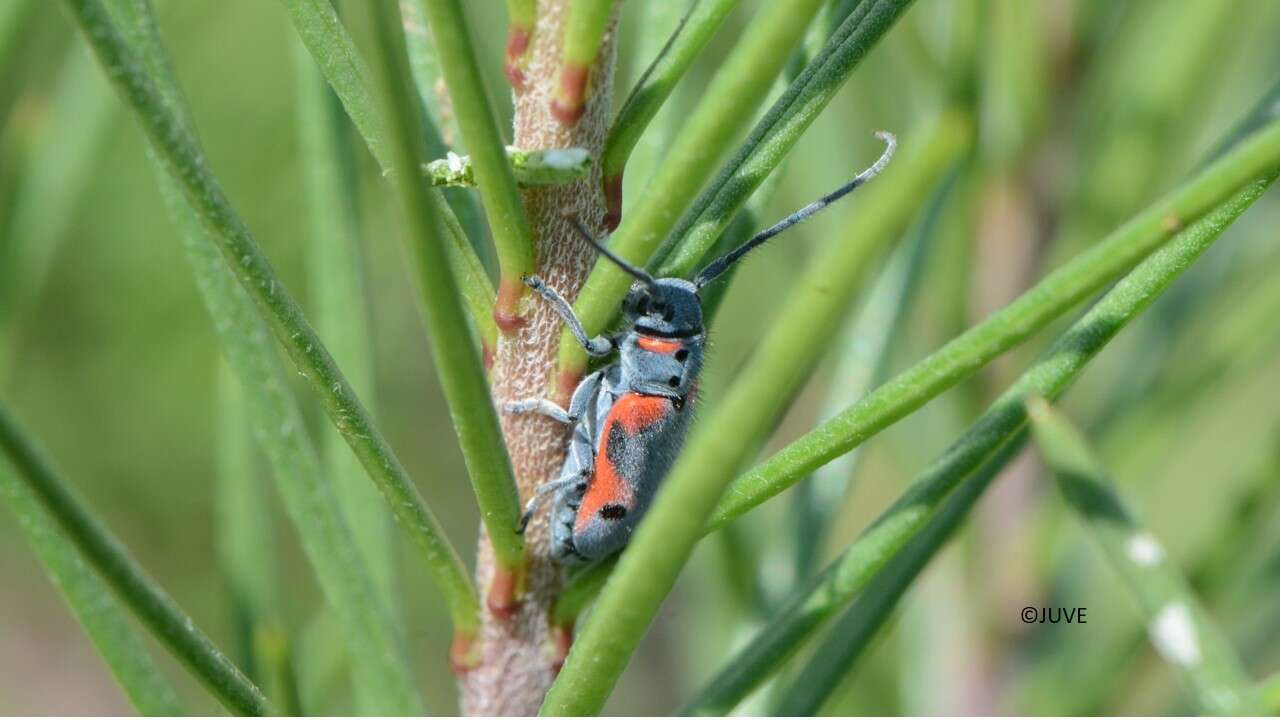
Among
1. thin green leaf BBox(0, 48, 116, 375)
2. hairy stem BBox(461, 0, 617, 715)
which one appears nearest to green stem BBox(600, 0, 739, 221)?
hairy stem BBox(461, 0, 617, 715)

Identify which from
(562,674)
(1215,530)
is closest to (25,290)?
(562,674)

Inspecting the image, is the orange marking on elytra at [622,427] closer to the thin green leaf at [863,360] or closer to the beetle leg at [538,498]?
the thin green leaf at [863,360]

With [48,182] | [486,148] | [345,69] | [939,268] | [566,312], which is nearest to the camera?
[486,148]

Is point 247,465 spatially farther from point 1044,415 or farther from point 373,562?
point 1044,415

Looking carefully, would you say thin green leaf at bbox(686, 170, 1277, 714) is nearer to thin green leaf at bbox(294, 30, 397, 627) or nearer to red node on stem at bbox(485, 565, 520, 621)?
red node on stem at bbox(485, 565, 520, 621)

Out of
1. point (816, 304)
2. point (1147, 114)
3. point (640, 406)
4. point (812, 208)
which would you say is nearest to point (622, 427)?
point (640, 406)

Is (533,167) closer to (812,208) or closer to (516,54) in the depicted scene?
(516,54)
